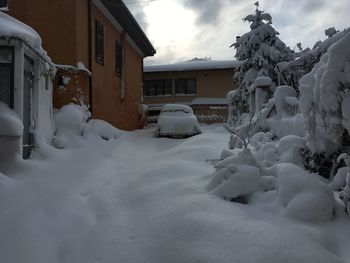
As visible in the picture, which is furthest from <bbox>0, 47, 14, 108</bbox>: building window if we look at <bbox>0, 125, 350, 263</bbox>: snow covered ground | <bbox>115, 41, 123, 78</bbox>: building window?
<bbox>115, 41, 123, 78</bbox>: building window

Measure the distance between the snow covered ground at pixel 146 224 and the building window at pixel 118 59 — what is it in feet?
34.7

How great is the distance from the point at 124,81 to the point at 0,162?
11.8 metres

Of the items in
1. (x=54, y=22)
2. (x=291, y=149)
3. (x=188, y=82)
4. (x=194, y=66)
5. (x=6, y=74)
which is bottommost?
(x=291, y=149)

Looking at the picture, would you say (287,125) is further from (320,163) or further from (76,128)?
(76,128)

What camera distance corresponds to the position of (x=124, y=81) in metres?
18.3

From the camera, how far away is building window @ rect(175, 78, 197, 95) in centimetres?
3303

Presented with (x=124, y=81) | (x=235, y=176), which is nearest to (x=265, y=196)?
(x=235, y=176)

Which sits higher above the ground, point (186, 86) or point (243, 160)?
point (186, 86)

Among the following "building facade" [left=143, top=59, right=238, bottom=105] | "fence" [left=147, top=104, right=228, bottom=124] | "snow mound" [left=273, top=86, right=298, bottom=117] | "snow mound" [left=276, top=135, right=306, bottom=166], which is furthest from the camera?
"building facade" [left=143, top=59, right=238, bottom=105]

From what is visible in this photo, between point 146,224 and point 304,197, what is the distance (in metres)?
1.67

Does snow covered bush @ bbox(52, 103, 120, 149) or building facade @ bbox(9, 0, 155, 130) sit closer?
snow covered bush @ bbox(52, 103, 120, 149)

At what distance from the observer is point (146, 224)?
15.8ft

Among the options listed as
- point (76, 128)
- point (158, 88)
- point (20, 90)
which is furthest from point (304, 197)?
point (158, 88)

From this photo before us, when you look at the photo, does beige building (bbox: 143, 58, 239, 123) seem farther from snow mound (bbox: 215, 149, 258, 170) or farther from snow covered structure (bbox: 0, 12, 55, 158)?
snow mound (bbox: 215, 149, 258, 170)
